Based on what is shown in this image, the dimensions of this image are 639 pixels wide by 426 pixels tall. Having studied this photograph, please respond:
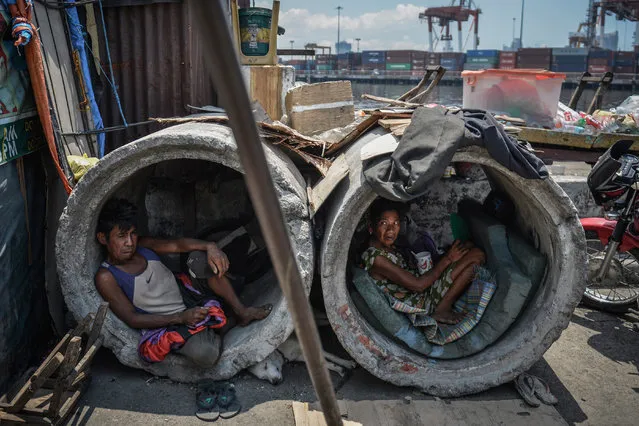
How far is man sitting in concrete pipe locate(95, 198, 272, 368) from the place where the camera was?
12.4ft

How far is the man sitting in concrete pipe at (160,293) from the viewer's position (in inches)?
149

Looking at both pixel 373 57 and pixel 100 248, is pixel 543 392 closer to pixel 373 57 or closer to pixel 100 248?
pixel 100 248

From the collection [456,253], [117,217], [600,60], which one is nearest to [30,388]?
[117,217]

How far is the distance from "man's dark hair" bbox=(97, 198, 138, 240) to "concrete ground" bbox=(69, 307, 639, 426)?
1.03m

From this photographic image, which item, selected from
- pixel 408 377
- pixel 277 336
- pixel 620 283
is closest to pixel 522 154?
pixel 408 377

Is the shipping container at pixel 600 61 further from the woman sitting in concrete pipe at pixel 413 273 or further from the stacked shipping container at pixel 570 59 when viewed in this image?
the woman sitting in concrete pipe at pixel 413 273

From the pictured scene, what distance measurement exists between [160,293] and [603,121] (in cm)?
613

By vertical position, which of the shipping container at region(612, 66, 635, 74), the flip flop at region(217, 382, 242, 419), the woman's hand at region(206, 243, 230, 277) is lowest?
the shipping container at region(612, 66, 635, 74)

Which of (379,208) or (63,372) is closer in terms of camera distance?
(63,372)

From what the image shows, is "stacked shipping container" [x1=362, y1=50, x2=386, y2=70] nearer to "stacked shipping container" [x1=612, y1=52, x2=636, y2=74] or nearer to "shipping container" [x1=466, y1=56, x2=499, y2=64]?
"shipping container" [x1=466, y1=56, x2=499, y2=64]

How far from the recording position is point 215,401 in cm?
366

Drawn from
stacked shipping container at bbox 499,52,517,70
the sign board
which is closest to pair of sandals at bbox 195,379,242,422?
the sign board

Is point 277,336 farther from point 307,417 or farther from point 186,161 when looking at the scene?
point 186,161

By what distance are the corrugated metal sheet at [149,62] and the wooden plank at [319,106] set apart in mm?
1174
